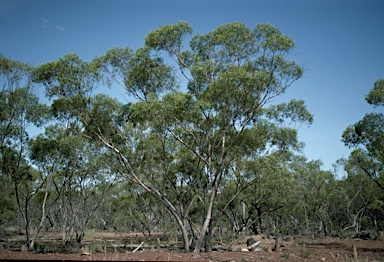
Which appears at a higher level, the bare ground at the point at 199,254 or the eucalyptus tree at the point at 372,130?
the eucalyptus tree at the point at 372,130

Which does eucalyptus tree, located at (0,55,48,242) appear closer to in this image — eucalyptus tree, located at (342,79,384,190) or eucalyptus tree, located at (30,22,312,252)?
eucalyptus tree, located at (30,22,312,252)

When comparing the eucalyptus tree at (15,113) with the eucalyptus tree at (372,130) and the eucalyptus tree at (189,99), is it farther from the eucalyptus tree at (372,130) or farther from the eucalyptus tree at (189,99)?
the eucalyptus tree at (372,130)

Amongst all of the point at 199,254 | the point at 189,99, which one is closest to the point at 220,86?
the point at 189,99

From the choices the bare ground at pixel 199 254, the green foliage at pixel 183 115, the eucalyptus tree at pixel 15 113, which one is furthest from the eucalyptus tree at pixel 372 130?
the eucalyptus tree at pixel 15 113

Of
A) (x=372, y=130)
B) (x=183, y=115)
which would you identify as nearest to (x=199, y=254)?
(x=183, y=115)

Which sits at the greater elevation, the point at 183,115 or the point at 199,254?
the point at 183,115

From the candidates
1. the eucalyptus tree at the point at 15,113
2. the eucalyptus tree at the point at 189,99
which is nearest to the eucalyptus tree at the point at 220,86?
the eucalyptus tree at the point at 189,99

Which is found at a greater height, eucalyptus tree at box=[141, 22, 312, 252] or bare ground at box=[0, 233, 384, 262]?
eucalyptus tree at box=[141, 22, 312, 252]

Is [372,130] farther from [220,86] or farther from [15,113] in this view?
[15,113]

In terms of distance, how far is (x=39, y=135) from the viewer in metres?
26.3

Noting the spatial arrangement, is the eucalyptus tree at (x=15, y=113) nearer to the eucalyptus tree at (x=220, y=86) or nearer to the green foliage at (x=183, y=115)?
the green foliage at (x=183, y=115)

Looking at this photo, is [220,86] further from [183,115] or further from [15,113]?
[15,113]

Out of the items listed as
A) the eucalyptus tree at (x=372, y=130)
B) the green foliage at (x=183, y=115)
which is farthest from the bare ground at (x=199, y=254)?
the eucalyptus tree at (x=372, y=130)

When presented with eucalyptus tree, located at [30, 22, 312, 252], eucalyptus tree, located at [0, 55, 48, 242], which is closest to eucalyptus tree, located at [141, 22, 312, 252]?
eucalyptus tree, located at [30, 22, 312, 252]
